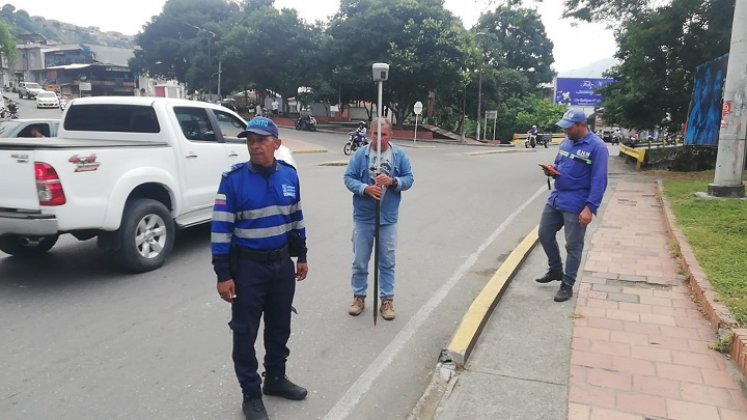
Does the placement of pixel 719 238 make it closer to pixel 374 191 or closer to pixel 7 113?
pixel 374 191

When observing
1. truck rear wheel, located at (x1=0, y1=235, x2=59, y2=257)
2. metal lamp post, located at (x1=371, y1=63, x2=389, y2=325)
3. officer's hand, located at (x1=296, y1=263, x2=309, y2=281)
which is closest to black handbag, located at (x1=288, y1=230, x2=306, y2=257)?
officer's hand, located at (x1=296, y1=263, x2=309, y2=281)

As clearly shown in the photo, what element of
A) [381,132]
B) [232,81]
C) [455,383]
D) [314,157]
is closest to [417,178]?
[314,157]

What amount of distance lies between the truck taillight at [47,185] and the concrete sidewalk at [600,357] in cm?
385

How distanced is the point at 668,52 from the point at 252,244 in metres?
17.0

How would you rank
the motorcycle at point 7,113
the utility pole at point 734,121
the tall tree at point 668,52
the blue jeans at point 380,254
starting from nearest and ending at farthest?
the blue jeans at point 380,254, the utility pole at point 734,121, the tall tree at point 668,52, the motorcycle at point 7,113

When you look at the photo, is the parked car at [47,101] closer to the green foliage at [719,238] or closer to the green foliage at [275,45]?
the green foliage at [275,45]

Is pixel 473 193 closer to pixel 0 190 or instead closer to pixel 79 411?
pixel 0 190

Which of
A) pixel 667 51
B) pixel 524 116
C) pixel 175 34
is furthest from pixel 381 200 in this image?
pixel 175 34

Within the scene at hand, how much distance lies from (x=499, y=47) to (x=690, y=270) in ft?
187

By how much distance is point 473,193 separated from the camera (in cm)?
1266

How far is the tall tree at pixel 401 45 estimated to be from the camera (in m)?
35.5

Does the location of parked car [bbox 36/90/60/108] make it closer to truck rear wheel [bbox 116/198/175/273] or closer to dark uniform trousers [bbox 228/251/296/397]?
truck rear wheel [bbox 116/198/175/273]

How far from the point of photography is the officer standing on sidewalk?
4988 mm

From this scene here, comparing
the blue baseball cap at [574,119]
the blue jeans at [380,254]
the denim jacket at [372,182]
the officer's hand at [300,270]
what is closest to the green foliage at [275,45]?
the blue baseball cap at [574,119]
